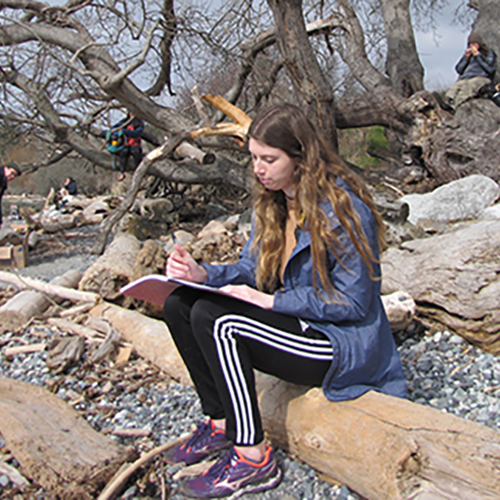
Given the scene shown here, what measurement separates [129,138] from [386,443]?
7899 millimetres

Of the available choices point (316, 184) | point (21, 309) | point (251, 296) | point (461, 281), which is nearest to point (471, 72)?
point (461, 281)

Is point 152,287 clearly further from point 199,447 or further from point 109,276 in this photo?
point 109,276

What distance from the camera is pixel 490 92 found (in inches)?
300

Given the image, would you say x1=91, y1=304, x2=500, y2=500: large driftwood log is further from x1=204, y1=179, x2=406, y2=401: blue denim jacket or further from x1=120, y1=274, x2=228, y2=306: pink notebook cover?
x1=120, y1=274, x2=228, y2=306: pink notebook cover

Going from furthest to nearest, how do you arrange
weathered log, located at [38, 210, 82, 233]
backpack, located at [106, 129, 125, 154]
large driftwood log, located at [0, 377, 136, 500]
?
weathered log, located at [38, 210, 82, 233]
backpack, located at [106, 129, 125, 154]
large driftwood log, located at [0, 377, 136, 500]

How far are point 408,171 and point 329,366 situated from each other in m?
6.55

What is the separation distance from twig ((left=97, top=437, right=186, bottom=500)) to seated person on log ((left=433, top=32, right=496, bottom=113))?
7.13 m

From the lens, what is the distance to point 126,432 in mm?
2471

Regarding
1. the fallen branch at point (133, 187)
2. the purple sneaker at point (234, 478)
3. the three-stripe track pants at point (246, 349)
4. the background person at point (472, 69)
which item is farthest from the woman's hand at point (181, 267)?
the background person at point (472, 69)

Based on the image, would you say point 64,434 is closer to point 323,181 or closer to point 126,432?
point 126,432

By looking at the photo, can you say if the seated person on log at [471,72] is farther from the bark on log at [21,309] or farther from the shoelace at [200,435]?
the shoelace at [200,435]

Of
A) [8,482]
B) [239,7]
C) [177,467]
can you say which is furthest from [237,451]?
[239,7]

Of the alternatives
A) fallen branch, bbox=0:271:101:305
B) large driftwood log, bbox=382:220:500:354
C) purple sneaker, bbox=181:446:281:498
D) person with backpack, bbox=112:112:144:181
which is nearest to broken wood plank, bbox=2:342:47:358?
fallen branch, bbox=0:271:101:305

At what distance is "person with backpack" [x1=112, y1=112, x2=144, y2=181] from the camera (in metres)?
8.57
